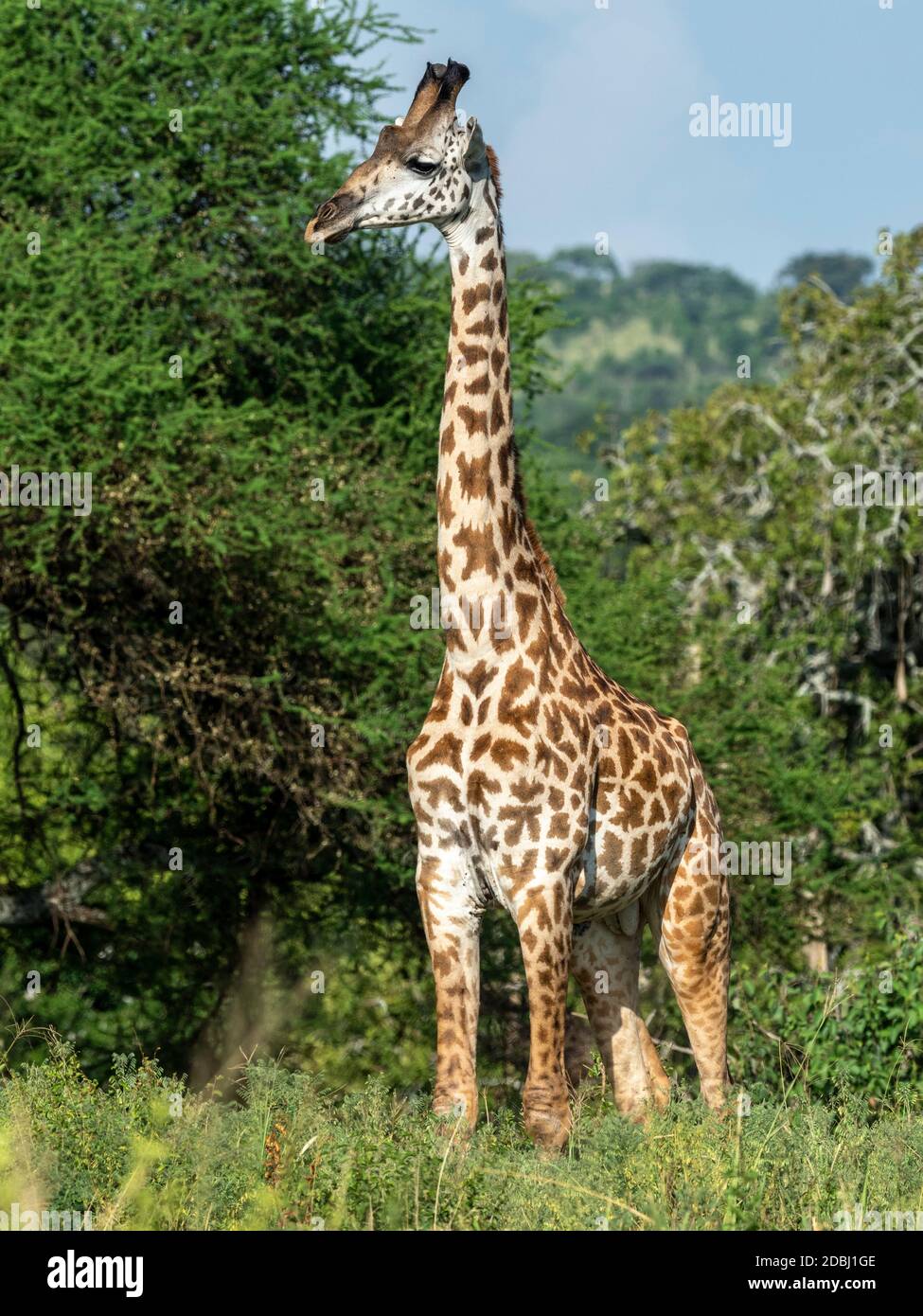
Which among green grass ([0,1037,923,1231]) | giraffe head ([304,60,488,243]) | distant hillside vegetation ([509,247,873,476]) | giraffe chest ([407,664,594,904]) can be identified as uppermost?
distant hillside vegetation ([509,247,873,476])

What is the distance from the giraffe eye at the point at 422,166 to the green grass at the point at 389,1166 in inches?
134

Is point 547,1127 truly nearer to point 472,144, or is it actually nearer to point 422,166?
point 422,166

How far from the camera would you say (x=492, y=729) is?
22.6 feet

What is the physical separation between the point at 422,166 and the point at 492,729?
214 centimetres

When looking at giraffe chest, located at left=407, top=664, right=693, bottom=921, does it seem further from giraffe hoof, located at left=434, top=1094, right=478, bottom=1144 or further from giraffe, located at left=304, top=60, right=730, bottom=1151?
giraffe hoof, located at left=434, top=1094, right=478, bottom=1144

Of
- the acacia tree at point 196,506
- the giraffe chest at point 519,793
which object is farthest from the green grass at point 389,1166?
the acacia tree at point 196,506

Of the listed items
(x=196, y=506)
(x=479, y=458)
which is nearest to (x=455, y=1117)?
(x=479, y=458)

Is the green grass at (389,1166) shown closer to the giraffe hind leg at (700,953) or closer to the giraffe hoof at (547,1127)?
the giraffe hoof at (547,1127)

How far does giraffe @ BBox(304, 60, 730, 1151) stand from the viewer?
6.75 meters

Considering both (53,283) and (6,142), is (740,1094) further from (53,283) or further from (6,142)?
(6,142)

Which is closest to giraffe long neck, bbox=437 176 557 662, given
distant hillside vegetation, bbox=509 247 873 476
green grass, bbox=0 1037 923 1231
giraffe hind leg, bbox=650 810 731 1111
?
giraffe hind leg, bbox=650 810 731 1111

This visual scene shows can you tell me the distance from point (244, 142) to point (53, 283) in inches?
102

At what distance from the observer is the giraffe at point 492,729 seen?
6746mm

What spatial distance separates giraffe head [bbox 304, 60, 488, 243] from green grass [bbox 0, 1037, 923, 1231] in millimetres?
3202
